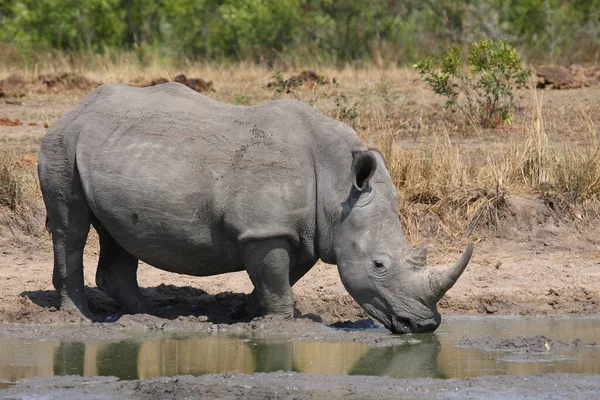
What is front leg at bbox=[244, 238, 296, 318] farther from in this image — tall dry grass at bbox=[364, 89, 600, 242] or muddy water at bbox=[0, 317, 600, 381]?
tall dry grass at bbox=[364, 89, 600, 242]

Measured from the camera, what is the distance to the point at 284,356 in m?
7.45

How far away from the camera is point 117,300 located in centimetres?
899

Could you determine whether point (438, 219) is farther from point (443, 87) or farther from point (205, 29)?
point (205, 29)

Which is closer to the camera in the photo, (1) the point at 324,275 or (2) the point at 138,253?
(2) the point at 138,253

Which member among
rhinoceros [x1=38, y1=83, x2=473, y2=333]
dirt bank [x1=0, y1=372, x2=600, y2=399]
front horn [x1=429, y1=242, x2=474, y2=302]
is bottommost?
dirt bank [x1=0, y1=372, x2=600, y2=399]

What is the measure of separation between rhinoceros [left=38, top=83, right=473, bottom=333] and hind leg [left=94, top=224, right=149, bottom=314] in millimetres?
593

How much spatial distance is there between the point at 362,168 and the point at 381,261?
2.08 ft

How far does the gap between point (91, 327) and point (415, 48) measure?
64.5ft

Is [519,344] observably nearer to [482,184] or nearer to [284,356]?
[284,356]

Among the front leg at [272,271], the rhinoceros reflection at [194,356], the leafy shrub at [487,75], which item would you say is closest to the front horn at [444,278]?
the front leg at [272,271]

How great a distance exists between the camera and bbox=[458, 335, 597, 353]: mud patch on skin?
7.62 meters

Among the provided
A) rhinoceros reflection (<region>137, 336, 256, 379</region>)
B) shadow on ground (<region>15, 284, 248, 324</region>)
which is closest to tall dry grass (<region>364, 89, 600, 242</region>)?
shadow on ground (<region>15, 284, 248, 324</region>)

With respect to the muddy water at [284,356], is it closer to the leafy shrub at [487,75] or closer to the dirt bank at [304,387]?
the dirt bank at [304,387]

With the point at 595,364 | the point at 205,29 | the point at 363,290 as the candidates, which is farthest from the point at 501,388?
the point at 205,29
